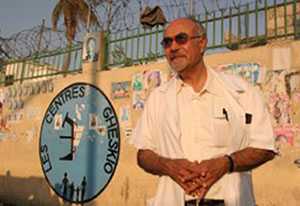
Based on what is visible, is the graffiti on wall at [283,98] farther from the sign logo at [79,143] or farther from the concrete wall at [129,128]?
the sign logo at [79,143]

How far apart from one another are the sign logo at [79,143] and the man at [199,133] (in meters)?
4.27

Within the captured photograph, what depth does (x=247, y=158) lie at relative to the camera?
6.38ft

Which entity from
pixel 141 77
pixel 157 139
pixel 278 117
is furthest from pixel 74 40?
pixel 157 139

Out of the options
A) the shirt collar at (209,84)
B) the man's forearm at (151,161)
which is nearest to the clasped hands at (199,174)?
the man's forearm at (151,161)

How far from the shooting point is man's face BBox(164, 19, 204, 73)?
7.13 ft

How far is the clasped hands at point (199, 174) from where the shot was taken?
1.88m

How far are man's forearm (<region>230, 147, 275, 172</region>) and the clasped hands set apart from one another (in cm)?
7

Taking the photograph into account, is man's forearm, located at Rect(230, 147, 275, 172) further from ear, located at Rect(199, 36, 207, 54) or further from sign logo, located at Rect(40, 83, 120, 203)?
sign logo, located at Rect(40, 83, 120, 203)

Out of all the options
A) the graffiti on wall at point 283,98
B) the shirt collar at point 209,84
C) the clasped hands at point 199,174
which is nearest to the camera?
the clasped hands at point 199,174

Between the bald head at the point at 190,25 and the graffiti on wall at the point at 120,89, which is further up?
the graffiti on wall at the point at 120,89

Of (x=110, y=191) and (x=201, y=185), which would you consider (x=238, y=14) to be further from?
(x=201, y=185)

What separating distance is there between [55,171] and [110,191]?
4.89 ft

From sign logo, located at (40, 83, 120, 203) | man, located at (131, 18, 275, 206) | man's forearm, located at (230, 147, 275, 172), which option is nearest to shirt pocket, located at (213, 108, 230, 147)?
man, located at (131, 18, 275, 206)

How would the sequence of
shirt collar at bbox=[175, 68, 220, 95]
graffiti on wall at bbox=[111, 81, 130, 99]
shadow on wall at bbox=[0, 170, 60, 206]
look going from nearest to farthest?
1. shirt collar at bbox=[175, 68, 220, 95]
2. graffiti on wall at bbox=[111, 81, 130, 99]
3. shadow on wall at bbox=[0, 170, 60, 206]
